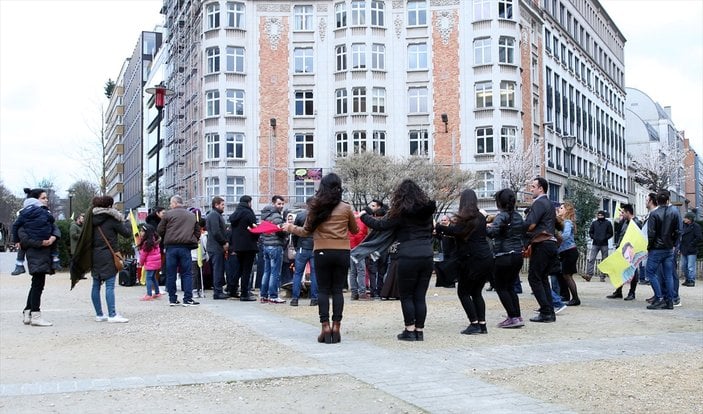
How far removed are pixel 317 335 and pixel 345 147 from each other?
146 ft

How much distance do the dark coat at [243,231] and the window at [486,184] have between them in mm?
37874

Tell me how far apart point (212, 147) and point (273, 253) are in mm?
40703

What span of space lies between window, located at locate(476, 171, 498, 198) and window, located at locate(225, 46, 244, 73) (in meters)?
17.8

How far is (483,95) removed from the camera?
52.8 meters

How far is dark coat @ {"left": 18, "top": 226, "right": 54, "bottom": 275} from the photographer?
1130 cm

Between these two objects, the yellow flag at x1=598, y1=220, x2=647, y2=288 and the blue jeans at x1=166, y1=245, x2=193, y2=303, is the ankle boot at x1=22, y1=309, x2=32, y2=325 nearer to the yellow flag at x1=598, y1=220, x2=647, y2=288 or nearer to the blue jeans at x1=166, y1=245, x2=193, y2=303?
the blue jeans at x1=166, y1=245, x2=193, y2=303

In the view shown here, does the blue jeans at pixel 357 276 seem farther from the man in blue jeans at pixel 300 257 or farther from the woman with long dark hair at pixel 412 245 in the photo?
the woman with long dark hair at pixel 412 245

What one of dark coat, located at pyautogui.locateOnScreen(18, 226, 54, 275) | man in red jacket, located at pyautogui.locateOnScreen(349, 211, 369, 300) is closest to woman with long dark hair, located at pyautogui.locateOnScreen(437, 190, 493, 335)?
man in red jacket, located at pyautogui.locateOnScreen(349, 211, 369, 300)

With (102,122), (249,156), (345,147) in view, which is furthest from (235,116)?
(102,122)

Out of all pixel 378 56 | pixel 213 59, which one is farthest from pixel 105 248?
pixel 378 56

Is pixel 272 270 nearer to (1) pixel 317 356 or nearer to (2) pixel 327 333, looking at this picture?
(2) pixel 327 333

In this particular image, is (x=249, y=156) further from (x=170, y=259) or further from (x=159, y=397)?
(x=159, y=397)

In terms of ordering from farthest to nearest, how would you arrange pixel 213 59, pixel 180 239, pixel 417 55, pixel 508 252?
pixel 417 55
pixel 213 59
pixel 180 239
pixel 508 252

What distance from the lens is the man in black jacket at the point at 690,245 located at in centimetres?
2136
